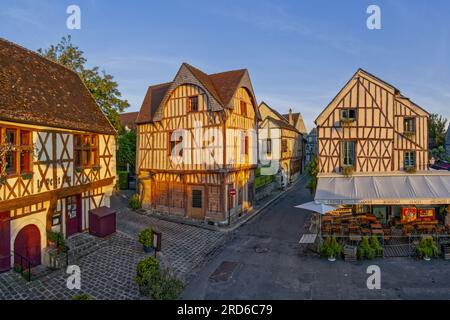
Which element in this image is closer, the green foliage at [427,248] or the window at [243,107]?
the green foliage at [427,248]

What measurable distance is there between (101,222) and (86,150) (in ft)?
12.0

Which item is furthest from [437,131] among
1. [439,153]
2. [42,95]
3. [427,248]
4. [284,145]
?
[42,95]

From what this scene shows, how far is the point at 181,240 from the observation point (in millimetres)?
14062

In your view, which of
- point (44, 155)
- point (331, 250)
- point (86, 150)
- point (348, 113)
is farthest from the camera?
point (348, 113)

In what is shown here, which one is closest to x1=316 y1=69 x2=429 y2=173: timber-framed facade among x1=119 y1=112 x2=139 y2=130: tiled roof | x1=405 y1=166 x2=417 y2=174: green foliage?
x1=405 y1=166 x2=417 y2=174: green foliage

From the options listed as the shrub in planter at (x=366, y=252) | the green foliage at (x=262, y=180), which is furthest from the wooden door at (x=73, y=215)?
the green foliage at (x=262, y=180)

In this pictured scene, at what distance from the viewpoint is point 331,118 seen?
16312 mm

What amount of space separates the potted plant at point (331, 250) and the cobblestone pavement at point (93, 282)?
7772 millimetres

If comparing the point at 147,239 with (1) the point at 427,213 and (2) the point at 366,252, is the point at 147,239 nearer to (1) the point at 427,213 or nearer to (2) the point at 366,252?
(2) the point at 366,252

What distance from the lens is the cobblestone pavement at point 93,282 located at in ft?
27.8

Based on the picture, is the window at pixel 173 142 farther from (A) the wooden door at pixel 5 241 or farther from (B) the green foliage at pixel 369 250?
(B) the green foliage at pixel 369 250

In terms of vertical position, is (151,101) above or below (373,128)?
above

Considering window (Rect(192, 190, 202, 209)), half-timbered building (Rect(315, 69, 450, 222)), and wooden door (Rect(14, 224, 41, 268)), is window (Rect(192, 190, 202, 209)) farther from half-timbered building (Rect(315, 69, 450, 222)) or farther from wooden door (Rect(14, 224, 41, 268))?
wooden door (Rect(14, 224, 41, 268))
